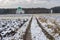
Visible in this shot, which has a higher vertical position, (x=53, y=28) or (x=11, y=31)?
(x=11, y=31)

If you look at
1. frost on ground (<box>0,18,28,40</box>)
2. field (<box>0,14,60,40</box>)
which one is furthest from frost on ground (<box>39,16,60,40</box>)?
frost on ground (<box>0,18,28,40</box>)

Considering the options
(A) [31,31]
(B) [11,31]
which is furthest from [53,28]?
(B) [11,31]

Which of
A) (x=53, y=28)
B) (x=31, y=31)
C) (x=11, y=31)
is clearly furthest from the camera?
(x=53, y=28)

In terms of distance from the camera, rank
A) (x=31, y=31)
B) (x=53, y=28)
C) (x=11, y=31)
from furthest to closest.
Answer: (x=53, y=28) → (x=31, y=31) → (x=11, y=31)

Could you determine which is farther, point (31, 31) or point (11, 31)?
point (31, 31)

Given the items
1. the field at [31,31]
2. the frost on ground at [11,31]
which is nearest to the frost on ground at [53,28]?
the field at [31,31]

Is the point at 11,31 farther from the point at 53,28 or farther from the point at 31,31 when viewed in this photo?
the point at 53,28

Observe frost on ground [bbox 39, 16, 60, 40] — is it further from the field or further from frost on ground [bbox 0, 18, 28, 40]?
frost on ground [bbox 0, 18, 28, 40]

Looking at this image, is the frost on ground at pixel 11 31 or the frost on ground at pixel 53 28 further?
the frost on ground at pixel 53 28

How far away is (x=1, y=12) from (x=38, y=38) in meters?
31.6

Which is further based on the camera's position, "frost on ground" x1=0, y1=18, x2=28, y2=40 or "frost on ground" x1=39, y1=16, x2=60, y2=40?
"frost on ground" x1=39, y1=16, x2=60, y2=40

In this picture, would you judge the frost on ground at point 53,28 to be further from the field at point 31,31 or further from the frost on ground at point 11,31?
the frost on ground at point 11,31

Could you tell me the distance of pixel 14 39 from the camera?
10008 mm

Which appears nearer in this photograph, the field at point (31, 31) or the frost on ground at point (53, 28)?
the field at point (31, 31)
